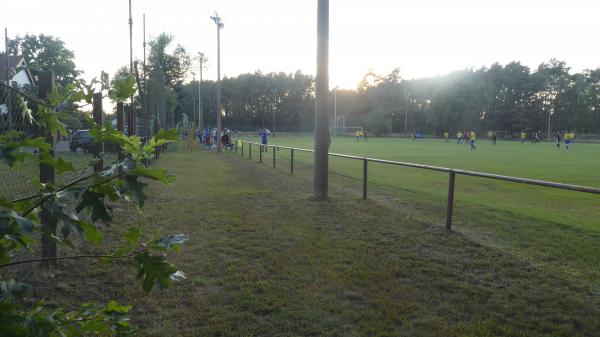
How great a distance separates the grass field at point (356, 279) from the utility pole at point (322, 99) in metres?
1.75

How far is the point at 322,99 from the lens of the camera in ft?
30.2

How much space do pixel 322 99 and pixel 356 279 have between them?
5.45m

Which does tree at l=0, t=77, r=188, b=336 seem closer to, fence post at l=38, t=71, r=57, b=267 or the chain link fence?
the chain link fence

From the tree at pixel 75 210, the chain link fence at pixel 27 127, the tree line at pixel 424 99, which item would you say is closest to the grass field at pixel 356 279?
the chain link fence at pixel 27 127

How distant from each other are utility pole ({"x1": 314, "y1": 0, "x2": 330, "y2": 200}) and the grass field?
1.75 metres

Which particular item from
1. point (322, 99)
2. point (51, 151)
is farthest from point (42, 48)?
point (51, 151)

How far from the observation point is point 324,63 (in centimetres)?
916

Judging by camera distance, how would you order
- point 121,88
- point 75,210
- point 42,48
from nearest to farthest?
1. point 75,210
2. point 121,88
3. point 42,48

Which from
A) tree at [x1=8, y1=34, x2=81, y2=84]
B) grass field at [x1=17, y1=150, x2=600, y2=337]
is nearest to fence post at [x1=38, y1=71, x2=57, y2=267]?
grass field at [x1=17, y1=150, x2=600, y2=337]

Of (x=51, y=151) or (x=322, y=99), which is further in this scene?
(x=322, y=99)

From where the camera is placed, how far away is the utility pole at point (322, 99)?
9.00 metres

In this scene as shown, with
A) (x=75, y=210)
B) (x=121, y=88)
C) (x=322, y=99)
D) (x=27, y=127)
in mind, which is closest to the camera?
(x=75, y=210)

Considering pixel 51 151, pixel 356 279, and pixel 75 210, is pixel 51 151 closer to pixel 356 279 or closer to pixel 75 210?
pixel 75 210

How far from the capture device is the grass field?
3.38 meters
